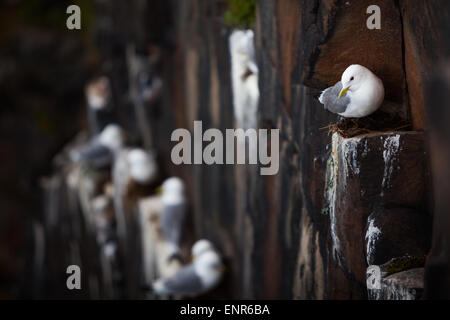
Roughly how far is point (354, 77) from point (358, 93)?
3.5 inches

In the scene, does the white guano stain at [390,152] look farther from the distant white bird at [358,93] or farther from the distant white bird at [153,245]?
the distant white bird at [153,245]

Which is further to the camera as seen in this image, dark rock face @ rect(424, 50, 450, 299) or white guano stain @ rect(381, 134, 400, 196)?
white guano stain @ rect(381, 134, 400, 196)

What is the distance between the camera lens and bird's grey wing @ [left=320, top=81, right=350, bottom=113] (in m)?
2.74

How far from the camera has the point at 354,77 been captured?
272 centimetres

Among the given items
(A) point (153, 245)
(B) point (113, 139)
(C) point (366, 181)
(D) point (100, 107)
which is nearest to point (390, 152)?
(C) point (366, 181)

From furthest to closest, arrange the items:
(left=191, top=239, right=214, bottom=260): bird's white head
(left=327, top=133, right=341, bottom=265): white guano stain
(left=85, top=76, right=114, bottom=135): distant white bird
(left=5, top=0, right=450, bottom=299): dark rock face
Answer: (left=85, top=76, right=114, bottom=135): distant white bird
(left=191, top=239, right=214, bottom=260): bird's white head
(left=327, top=133, right=341, bottom=265): white guano stain
(left=5, top=0, right=450, bottom=299): dark rock face

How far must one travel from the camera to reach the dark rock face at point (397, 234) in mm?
2738

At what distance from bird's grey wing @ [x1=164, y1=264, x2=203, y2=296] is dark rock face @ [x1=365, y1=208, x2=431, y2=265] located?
2572 mm

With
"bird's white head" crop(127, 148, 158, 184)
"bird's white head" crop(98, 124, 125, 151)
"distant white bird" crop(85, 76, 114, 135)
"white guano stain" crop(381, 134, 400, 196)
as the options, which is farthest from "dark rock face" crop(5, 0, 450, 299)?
"distant white bird" crop(85, 76, 114, 135)

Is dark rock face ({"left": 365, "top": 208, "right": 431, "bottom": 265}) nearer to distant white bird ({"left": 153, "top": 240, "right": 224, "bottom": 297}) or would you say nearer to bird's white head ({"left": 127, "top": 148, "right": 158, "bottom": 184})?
distant white bird ({"left": 153, "top": 240, "right": 224, "bottom": 297})

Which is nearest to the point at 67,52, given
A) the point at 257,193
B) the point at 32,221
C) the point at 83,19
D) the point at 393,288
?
the point at 83,19

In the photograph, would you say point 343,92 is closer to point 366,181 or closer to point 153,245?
point 366,181

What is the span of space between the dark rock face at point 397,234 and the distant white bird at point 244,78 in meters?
1.59

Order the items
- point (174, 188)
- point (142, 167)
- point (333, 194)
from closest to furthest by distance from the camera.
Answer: point (333, 194), point (174, 188), point (142, 167)
